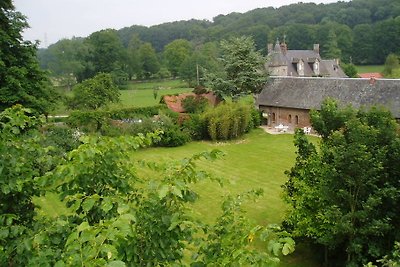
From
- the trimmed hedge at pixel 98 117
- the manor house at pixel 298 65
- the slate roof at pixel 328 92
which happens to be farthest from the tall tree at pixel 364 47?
the trimmed hedge at pixel 98 117

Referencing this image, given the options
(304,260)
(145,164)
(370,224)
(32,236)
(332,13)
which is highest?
(332,13)

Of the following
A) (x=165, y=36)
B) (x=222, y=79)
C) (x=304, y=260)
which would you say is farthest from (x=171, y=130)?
(x=165, y=36)

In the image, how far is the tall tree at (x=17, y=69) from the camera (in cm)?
2341

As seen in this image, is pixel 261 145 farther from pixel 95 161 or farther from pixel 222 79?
pixel 95 161

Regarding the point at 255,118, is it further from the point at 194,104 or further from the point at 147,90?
the point at 147,90

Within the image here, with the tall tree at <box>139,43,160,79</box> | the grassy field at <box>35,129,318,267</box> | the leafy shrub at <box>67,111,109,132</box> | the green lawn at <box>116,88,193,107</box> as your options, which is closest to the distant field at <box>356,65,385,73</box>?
the green lawn at <box>116,88,193,107</box>

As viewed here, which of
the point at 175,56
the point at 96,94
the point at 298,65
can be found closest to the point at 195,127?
the point at 96,94

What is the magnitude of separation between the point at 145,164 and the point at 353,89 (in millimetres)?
29491

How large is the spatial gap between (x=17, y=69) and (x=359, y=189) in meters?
19.7

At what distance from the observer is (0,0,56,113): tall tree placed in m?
23.4

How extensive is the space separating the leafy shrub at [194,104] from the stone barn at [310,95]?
5151 mm

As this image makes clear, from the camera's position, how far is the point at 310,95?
3409 cm

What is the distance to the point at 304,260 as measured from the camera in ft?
45.9

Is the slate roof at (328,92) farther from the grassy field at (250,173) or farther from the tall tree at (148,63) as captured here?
the tall tree at (148,63)
